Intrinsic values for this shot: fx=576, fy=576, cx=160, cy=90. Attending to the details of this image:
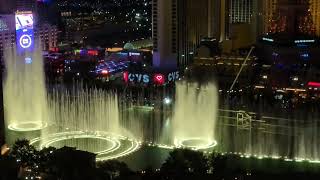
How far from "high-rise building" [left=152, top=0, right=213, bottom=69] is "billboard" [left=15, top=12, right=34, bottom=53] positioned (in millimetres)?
9763

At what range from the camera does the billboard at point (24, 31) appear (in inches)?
1745

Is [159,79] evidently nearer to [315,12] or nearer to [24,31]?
[24,31]

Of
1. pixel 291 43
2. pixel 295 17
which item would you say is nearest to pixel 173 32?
pixel 291 43

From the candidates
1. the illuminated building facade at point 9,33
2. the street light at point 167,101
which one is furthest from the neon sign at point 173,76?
the illuminated building facade at point 9,33

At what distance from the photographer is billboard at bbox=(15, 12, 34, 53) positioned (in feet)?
145

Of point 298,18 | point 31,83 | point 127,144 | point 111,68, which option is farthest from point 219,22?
point 127,144

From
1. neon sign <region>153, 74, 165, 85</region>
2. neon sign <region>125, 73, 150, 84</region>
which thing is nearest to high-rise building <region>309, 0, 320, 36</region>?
neon sign <region>153, 74, 165, 85</region>

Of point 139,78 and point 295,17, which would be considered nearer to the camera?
point 139,78

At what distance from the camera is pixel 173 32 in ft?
154

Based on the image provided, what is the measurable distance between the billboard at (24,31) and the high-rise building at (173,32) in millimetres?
9763

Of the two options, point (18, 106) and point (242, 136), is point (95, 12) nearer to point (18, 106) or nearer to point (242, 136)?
point (18, 106)

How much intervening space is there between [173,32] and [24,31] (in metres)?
11.8

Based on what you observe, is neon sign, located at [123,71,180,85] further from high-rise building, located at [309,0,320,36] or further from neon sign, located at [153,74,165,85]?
high-rise building, located at [309,0,320,36]

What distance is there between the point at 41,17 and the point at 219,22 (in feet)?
64.3
